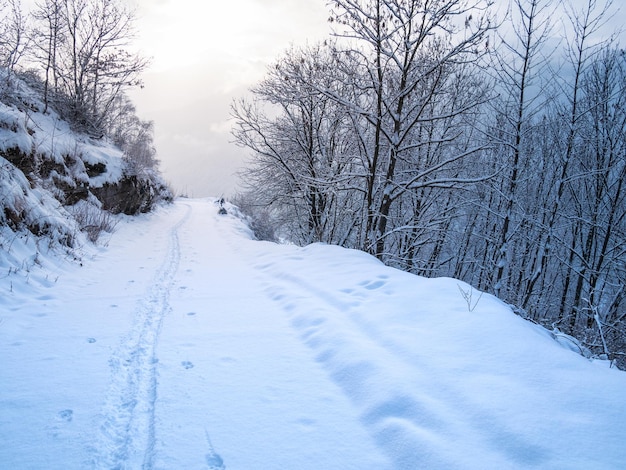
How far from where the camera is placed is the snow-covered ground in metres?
1.93

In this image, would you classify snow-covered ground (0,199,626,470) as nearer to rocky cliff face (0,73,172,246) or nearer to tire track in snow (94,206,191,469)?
tire track in snow (94,206,191,469)

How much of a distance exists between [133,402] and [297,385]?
1.24m

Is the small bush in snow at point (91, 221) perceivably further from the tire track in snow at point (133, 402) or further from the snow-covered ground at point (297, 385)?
the tire track in snow at point (133, 402)

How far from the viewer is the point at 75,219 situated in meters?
7.93

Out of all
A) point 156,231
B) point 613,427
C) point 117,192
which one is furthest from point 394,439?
point 117,192

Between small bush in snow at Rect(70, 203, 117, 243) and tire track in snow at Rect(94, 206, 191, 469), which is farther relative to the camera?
small bush in snow at Rect(70, 203, 117, 243)

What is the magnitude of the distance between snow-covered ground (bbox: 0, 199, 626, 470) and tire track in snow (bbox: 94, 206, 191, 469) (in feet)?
0.04

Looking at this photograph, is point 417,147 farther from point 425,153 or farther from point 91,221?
point 91,221

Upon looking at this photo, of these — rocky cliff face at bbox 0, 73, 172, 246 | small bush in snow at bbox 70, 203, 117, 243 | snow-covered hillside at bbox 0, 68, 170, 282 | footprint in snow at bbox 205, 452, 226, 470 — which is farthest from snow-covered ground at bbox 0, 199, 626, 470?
small bush in snow at bbox 70, 203, 117, 243

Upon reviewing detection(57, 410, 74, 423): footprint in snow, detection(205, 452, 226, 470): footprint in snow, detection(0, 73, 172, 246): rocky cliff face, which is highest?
detection(0, 73, 172, 246): rocky cliff face

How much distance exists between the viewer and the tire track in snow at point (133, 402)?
197cm

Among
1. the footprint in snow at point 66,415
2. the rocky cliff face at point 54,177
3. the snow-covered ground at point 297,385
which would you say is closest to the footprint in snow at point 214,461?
the snow-covered ground at point 297,385

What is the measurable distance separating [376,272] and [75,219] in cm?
735

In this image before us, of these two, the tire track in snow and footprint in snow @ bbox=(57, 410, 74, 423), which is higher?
the tire track in snow
